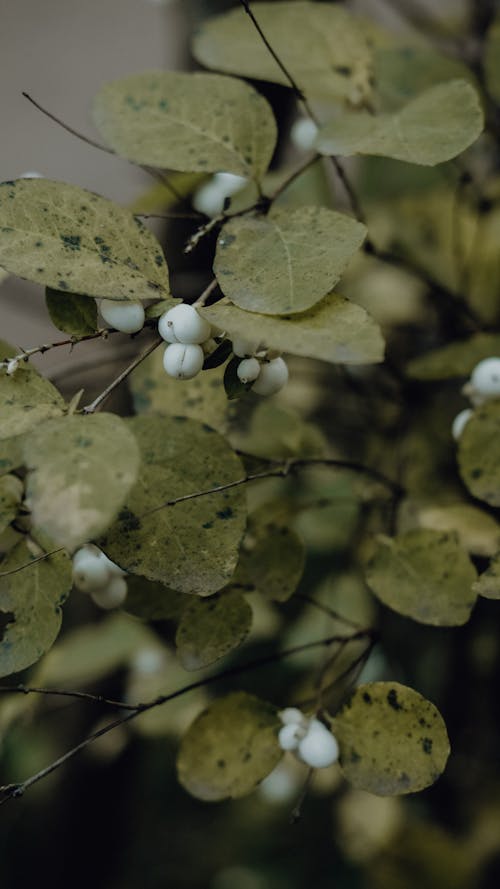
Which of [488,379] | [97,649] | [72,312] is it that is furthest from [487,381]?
[97,649]

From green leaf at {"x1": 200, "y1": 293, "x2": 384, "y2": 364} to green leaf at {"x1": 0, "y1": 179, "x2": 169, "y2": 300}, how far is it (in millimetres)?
39

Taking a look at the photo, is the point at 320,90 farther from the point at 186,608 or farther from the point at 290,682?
the point at 290,682

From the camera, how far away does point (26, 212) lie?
0.35 metres

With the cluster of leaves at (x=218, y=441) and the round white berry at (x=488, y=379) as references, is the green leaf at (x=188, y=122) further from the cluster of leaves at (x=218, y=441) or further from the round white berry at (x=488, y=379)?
the round white berry at (x=488, y=379)

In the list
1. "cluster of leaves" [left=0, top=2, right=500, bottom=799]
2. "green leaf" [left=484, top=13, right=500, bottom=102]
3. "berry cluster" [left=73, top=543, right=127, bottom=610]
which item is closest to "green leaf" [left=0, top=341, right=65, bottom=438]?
"cluster of leaves" [left=0, top=2, right=500, bottom=799]

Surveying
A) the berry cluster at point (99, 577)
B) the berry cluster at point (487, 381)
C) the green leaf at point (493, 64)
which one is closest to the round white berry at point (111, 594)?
the berry cluster at point (99, 577)

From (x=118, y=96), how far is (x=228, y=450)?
0.67 ft

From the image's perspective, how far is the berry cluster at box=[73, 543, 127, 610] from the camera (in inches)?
17.5

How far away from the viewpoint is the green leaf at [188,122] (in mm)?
425

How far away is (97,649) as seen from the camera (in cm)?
80

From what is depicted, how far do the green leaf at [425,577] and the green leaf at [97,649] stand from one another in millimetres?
375

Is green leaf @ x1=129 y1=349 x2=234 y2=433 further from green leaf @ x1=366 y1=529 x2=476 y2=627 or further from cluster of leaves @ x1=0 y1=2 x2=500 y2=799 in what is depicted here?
green leaf @ x1=366 y1=529 x2=476 y2=627

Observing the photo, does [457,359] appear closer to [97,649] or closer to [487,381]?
[487,381]

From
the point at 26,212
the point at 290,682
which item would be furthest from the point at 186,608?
the point at 290,682
